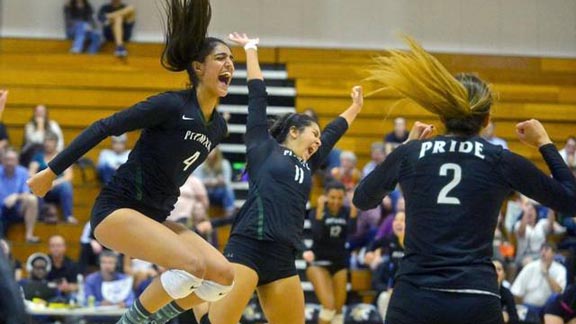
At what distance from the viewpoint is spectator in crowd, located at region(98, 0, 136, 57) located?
17141 mm

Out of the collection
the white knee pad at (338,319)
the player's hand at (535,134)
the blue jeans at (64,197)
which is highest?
the player's hand at (535,134)

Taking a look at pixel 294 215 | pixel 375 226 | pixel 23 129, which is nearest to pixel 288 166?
pixel 294 215

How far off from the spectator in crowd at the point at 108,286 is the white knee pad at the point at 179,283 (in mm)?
5657

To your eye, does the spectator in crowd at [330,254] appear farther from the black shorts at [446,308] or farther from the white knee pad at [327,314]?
the black shorts at [446,308]

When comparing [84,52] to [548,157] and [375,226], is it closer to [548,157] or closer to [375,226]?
[375,226]

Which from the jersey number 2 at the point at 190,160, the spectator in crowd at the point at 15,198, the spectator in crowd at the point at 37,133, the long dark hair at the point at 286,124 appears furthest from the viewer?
the spectator in crowd at the point at 37,133

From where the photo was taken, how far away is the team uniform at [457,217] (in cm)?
411

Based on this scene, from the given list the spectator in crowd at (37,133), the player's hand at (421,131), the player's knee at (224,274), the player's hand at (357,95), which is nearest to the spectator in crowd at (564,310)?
the player's hand at (357,95)

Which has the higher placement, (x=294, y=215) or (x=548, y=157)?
(x=548, y=157)

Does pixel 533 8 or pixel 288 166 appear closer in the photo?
pixel 288 166

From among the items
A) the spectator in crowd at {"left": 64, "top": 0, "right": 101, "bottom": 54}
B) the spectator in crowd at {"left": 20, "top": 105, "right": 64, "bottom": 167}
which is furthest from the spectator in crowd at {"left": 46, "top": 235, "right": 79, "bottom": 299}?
the spectator in crowd at {"left": 64, "top": 0, "right": 101, "bottom": 54}

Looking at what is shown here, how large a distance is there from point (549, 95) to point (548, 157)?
13.3 m

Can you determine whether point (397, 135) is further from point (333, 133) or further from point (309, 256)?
point (333, 133)

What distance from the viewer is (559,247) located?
42.3 ft
